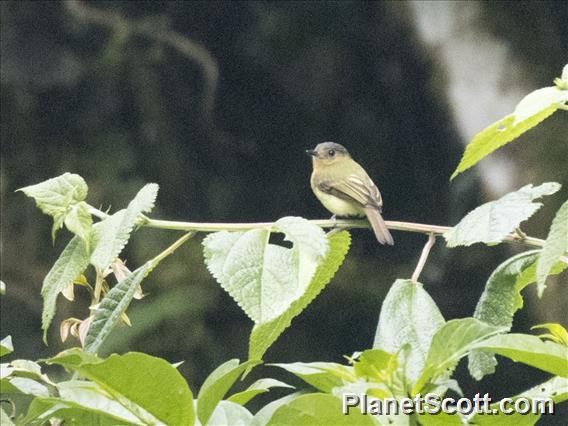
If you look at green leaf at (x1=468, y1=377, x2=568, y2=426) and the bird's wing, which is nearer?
green leaf at (x1=468, y1=377, x2=568, y2=426)

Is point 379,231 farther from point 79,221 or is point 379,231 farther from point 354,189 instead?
point 79,221

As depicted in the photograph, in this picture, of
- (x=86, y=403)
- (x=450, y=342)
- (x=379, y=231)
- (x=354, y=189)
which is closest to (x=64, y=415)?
(x=86, y=403)

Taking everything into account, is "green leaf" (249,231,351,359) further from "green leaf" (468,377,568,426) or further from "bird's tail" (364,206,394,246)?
"bird's tail" (364,206,394,246)

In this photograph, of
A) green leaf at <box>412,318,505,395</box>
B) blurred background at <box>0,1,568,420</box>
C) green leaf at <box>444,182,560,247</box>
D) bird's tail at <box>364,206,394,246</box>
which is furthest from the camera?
blurred background at <box>0,1,568,420</box>

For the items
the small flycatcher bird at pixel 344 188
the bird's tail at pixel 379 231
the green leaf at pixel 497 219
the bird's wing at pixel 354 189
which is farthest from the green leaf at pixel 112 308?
the bird's wing at pixel 354 189

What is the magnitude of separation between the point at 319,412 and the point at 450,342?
Answer: 0.30 ft

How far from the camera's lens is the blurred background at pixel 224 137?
3699mm

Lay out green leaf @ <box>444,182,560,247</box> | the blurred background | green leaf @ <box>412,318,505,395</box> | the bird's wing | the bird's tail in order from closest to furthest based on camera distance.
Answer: green leaf @ <box>412,318,505,395</box>
green leaf @ <box>444,182,560,247</box>
the bird's tail
the bird's wing
the blurred background

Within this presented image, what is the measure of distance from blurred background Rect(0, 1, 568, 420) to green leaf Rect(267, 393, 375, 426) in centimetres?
292

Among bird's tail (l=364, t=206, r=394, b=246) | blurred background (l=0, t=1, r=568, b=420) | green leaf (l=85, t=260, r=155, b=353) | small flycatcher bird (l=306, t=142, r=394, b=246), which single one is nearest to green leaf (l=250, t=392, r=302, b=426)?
green leaf (l=85, t=260, r=155, b=353)

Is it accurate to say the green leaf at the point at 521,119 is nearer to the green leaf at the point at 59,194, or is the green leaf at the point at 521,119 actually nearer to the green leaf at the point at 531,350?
the green leaf at the point at 531,350

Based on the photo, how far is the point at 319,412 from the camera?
673 millimetres

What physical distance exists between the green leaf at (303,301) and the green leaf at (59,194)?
17 centimetres

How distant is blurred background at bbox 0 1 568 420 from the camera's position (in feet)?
12.1
